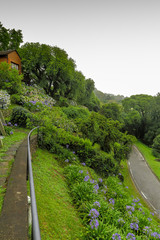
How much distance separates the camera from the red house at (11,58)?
59.4 feet

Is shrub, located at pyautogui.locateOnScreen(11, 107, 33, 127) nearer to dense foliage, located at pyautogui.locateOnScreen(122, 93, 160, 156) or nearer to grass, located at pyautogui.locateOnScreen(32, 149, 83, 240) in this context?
grass, located at pyautogui.locateOnScreen(32, 149, 83, 240)

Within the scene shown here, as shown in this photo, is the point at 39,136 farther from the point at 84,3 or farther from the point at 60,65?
the point at 84,3

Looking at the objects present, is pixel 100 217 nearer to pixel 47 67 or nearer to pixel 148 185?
pixel 148 185

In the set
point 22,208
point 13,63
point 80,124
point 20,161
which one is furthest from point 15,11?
point 22,208

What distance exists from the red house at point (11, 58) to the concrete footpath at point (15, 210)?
20.5 metres

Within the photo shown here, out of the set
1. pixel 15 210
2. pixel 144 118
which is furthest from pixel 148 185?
pixel 144 118

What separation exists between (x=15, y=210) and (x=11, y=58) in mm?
21951

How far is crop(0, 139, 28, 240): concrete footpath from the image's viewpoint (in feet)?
5.01

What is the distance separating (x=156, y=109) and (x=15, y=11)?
3739cm

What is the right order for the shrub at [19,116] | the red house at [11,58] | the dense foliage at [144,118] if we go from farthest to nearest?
the dense foliage at [144,118] → the red house at [11,58] → the shrub at [19,116]

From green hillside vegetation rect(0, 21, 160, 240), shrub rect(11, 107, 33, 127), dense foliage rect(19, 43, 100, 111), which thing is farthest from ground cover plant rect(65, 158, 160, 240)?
dense foliage rect(19, 43, 100, 111)

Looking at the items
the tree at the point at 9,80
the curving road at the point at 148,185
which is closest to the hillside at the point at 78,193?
the tree at the point at 9,80

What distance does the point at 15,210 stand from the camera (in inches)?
72.6

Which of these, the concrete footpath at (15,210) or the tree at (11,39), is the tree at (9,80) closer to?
the concrete footpath at (15,210)
